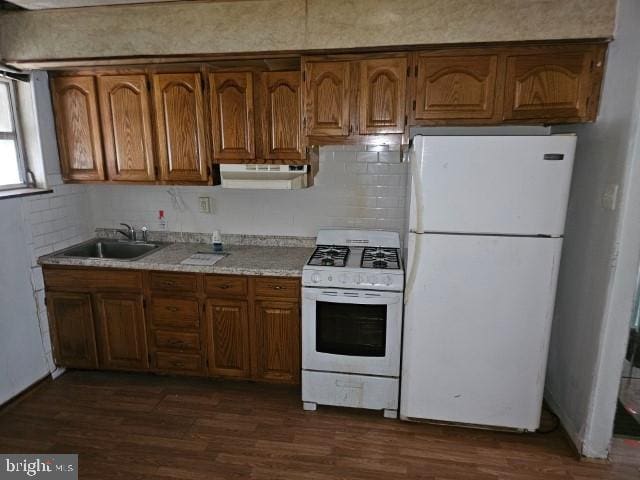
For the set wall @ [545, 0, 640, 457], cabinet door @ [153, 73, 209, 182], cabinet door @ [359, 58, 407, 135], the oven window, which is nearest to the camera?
wall @ [545, 0, 640, 457]

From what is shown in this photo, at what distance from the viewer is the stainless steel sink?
3.31 meters

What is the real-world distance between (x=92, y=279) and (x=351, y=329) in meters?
1.88

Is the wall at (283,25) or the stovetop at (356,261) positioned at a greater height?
the wall at (283,25)

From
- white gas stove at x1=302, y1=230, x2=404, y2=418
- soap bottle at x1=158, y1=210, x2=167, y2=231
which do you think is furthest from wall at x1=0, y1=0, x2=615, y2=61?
white gas stove at x1=302, y1=230, x2=404, y2=418

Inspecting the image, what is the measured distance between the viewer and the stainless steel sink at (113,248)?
331cm

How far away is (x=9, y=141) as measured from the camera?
287 centimetres

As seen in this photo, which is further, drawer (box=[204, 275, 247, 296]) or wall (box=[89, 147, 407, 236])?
wall (box=[89, 147, 407, 236])

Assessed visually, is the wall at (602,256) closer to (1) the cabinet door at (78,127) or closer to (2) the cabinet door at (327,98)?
(2) the cabinet door at (327,98)

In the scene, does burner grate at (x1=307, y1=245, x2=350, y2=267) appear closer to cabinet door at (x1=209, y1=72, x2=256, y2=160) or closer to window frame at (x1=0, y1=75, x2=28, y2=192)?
cabinet door at (x1=209, y1=72, x2=256, y2=160)

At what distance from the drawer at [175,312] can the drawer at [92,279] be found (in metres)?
0.19

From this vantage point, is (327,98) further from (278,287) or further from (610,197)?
(610,197)

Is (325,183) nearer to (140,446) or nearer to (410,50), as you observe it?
(410,50)

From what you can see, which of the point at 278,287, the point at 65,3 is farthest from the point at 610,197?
the point at 65,3

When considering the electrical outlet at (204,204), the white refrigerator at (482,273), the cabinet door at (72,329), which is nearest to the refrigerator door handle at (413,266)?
the white refrigerator at (482,273)
